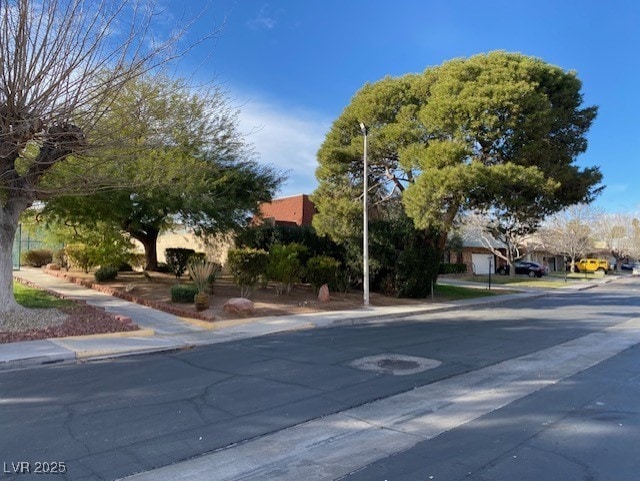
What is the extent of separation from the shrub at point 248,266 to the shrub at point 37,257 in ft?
65.7

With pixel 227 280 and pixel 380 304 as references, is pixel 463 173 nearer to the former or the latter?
pixel 380 304

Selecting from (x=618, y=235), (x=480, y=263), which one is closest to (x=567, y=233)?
(x=480, y=263)

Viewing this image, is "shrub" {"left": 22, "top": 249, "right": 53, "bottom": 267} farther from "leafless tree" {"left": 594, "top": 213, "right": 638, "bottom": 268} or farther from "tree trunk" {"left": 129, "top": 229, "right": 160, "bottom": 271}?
"leafless tree" {"left": 594, "top": 213, "right": 638, "bottom": 268}

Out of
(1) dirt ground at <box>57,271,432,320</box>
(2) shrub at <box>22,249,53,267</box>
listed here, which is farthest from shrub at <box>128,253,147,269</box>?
(2) shrub at <box>22,249,53,267</box>

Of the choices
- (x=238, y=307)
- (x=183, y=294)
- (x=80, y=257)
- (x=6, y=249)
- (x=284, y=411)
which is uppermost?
(x=6, y=249)

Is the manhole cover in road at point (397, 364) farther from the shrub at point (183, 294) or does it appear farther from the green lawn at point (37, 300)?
the green lawn at point (37, 300)

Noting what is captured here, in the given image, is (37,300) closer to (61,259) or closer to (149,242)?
(149,242)

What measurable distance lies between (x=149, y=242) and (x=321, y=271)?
920cm

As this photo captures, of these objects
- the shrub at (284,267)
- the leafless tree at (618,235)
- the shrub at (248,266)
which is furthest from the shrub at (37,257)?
the leafless tree at (618,235)

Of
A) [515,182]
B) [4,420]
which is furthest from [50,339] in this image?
[515,182]

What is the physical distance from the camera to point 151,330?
12.1 m

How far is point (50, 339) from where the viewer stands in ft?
35.2

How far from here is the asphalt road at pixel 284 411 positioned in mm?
4500

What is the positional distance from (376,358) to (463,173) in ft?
34.9
